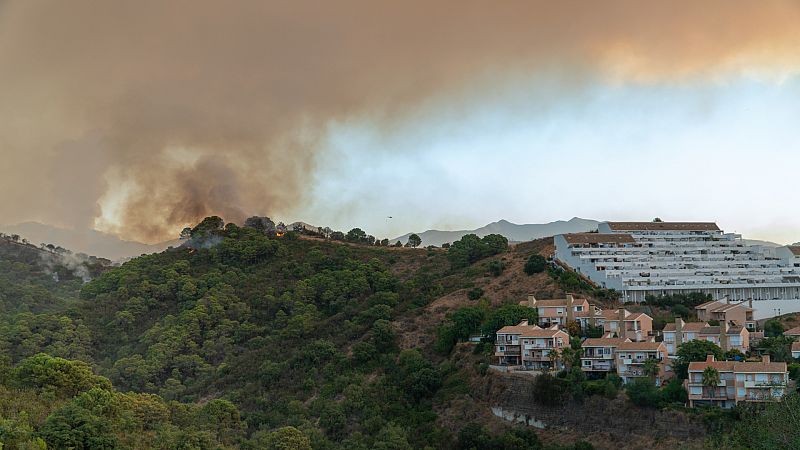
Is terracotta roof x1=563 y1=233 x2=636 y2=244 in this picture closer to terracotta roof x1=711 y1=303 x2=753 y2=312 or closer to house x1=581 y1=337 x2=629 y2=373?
terracotta roof x1=711 y1=303 x2=753 y2=312

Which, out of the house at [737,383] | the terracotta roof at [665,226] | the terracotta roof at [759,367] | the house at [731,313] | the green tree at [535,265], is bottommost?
the house at [737,383]

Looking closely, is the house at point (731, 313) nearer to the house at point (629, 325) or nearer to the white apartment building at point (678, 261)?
the house at point (629, 325)

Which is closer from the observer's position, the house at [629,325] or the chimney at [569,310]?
the house at [629,325]

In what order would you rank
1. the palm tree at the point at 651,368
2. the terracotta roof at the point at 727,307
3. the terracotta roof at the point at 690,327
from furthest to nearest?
1. the terracotta roof at the point at 727,307
2. the terracotta roof at the point at 690,327
3. the palm tree at the point at 651,368

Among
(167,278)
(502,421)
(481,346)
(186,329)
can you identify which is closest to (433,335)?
(481,346)

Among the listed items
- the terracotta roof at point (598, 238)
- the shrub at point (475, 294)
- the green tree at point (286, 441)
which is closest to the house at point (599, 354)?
the green tree at point (286, 441)

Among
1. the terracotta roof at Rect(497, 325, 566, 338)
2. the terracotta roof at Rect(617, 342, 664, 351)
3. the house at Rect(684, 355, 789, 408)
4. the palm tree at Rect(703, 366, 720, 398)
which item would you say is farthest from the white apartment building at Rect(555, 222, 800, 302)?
the palm tree at Rect(703, 366, 720, 398)

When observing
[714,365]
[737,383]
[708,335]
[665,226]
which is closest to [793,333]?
[708,335]
